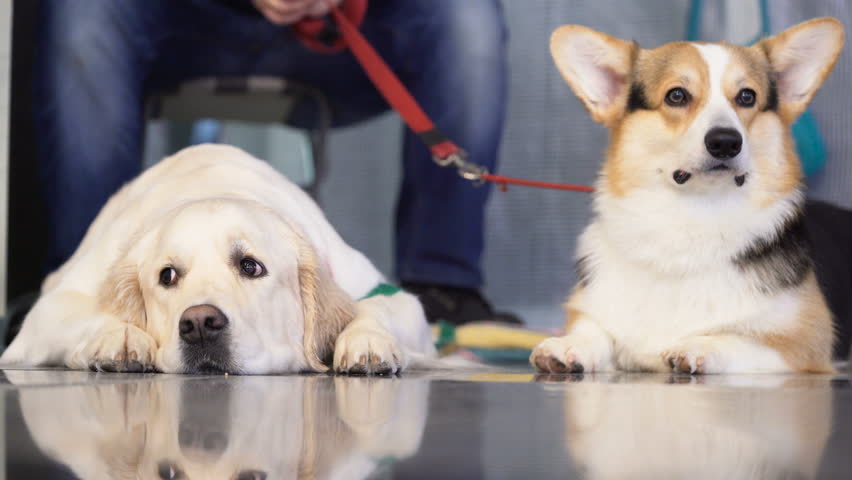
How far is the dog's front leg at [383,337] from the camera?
160 cm

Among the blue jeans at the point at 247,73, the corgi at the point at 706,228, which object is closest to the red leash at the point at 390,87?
the blue jeans at the point at 247,73

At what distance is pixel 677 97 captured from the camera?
6.32 feet

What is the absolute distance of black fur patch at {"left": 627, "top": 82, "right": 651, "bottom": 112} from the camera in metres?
2.02

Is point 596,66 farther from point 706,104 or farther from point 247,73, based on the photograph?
point 247,73

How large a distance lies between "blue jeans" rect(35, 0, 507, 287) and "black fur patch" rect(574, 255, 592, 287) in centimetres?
78

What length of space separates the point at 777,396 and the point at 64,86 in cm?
217

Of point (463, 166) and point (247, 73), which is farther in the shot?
point (247, 73)

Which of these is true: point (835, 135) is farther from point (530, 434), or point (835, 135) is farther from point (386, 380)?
point (530, 434)

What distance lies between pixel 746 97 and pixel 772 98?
9cm

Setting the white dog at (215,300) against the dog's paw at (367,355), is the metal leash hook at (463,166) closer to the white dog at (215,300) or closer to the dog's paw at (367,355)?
the white dog at (215,300)

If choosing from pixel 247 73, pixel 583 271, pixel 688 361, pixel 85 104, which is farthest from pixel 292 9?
pixel 688 361

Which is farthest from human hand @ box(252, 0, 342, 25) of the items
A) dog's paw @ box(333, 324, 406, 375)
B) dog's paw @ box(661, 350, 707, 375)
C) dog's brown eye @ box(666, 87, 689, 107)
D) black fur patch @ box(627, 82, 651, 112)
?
dog's paw @ box(661, 350, 707, 375)

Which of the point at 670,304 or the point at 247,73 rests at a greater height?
the point at 247,73

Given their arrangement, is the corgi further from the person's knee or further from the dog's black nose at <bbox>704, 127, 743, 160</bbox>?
the person's knee
